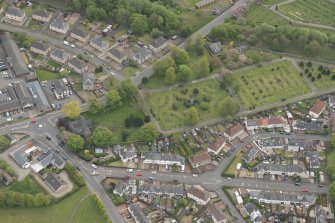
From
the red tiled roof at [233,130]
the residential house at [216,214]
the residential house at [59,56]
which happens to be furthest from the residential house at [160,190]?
the residential house at [59,56]

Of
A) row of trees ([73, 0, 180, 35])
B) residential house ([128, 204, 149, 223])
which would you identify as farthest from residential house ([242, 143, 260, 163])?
row of trees ([73, 0, 180, 35])

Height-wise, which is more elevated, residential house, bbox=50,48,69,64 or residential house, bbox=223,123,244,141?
residential house, bbox=50,48,69,64

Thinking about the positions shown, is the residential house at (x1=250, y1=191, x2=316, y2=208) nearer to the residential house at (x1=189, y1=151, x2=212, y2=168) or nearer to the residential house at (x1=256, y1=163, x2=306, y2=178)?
the residential house at (x1=256, y1=163, x2=306, y2=178)

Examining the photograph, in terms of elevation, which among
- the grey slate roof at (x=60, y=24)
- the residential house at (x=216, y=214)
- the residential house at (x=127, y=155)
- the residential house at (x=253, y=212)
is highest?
the grey slate roof at (x=60, y=24)

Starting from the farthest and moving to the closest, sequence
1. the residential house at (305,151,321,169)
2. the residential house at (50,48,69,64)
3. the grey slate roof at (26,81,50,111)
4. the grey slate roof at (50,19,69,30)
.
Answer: the grey slate roof at (50,19,69,30) → the residential house at (50,48,69,64) → the grey slate roof at (26,81,50,111) → the residential house at (305,151,321,169)

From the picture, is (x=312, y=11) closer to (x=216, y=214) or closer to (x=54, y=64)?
(x=54, y=64)

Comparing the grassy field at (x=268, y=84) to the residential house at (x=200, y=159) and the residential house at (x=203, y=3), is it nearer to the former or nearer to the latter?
the residential house at (x=200, y=159)

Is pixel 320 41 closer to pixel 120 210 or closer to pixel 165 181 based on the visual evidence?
pixel 165 181
